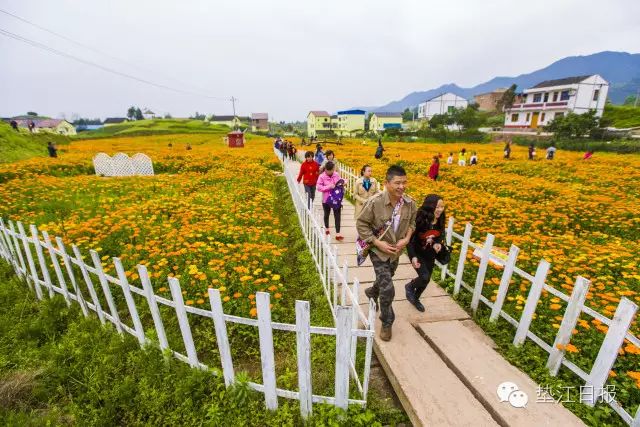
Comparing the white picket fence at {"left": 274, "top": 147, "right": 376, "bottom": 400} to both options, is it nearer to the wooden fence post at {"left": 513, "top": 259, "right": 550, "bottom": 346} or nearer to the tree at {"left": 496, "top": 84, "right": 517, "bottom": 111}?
the wooden fence post at {"left": 513, "top": 259, "right": 550, "bottom": 346}

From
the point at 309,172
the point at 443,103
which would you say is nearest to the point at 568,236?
the point at 309,172

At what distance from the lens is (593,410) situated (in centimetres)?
277

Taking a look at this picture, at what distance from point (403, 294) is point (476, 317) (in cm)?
103

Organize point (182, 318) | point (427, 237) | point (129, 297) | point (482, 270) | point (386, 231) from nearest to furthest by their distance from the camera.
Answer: point (182, 318) < point (129, 297) < point (386, 231) < point (427, 237) < point (482, 270)

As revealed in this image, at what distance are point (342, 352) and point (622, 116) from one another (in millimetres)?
76490

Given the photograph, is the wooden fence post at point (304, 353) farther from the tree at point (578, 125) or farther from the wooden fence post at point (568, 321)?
the tree at point (578, 125)

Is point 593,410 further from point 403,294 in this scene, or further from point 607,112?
point 607,112

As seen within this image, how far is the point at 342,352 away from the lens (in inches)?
101

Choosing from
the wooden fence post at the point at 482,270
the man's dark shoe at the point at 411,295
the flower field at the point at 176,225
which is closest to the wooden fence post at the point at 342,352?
the flower field at the point at 176,225

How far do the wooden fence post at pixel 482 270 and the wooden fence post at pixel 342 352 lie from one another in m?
2.54

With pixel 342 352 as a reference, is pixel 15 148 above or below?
above

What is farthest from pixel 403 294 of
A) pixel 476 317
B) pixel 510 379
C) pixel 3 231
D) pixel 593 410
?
pixel 3 231

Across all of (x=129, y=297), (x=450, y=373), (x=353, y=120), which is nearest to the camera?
(x=450, y=373)

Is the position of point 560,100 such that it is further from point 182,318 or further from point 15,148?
point 15,148
